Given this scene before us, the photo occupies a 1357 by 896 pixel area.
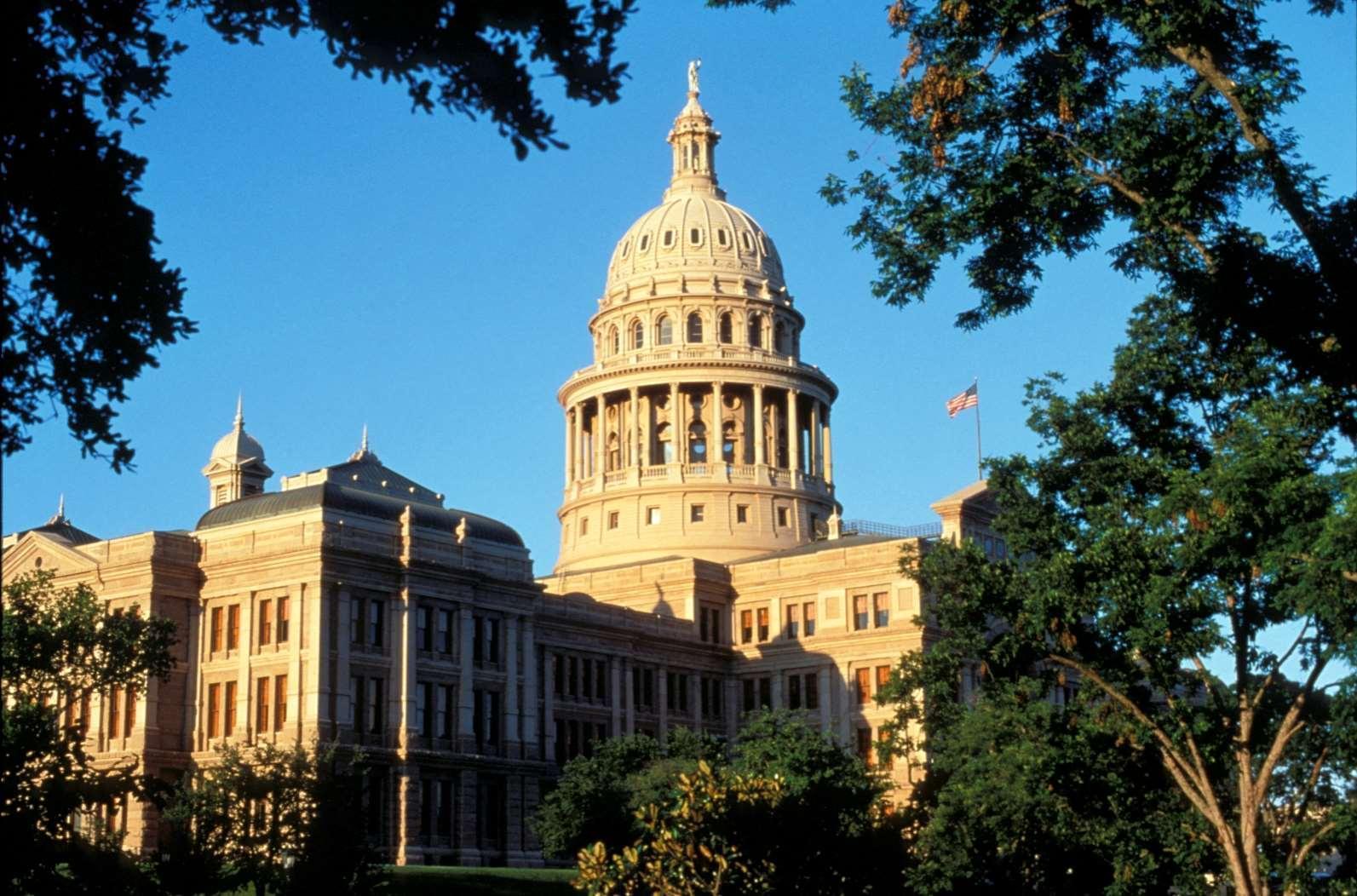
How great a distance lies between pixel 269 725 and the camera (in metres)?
81.1

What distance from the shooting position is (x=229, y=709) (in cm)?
8344

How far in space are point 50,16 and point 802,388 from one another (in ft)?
330

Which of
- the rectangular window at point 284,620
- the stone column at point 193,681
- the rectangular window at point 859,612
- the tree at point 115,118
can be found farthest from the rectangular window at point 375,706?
the tree at point 115,118

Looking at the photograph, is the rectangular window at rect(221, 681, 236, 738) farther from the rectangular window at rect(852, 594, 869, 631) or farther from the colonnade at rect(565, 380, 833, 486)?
the colonnade at rect(565, 380, 833, 486)

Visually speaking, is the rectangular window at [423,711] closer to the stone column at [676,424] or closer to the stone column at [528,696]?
the stone column at [528,696]

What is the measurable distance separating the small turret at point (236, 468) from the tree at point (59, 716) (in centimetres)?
2852

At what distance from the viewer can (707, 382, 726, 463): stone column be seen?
389 ft

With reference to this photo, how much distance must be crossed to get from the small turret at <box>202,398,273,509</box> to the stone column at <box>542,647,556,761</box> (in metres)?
26.3

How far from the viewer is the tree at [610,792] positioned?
7050cm

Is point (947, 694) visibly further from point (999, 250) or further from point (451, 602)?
point (451, 602)

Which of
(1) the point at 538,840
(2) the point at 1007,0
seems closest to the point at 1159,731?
(2) the point at 1007,0

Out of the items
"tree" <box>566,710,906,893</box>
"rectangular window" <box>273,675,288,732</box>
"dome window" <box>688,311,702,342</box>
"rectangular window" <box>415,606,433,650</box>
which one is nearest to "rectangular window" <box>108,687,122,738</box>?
"rectangular window" <box>273,675,288,732</box>

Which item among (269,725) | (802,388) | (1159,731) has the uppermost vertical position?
(802,388)

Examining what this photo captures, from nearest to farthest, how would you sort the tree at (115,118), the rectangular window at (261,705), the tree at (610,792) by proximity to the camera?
the tree at (115,118) → the tree at (610,792) → the rectangular window at (261,705)
